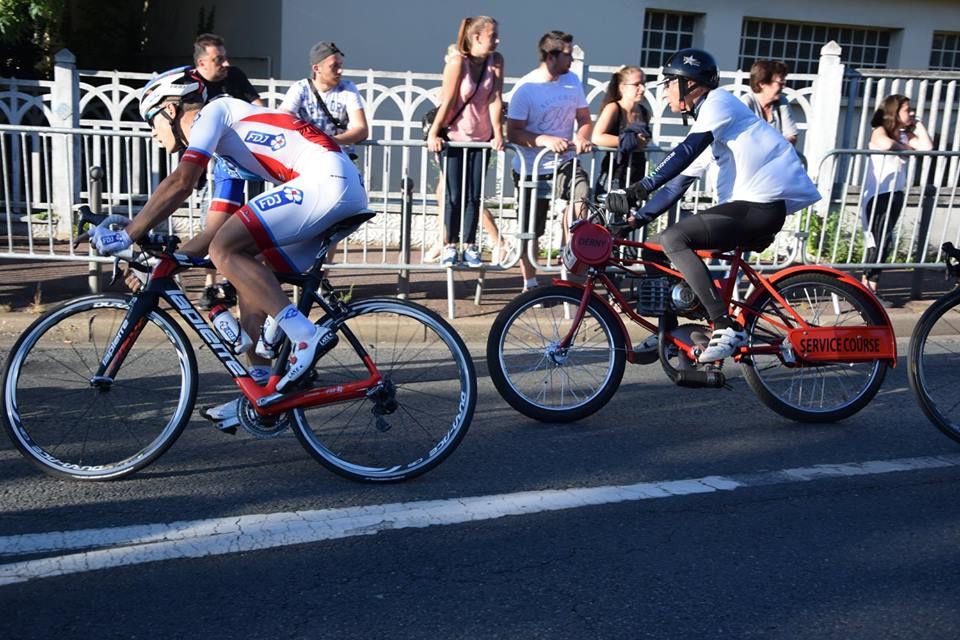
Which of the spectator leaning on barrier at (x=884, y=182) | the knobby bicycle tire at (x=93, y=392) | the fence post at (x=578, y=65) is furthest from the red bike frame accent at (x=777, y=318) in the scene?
the fence post at (x=578, y=65)

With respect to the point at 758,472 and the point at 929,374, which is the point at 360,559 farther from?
the point at 929,374

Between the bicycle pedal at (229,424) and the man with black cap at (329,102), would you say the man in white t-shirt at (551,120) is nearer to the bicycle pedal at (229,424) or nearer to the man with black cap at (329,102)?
the man with black cap at (329,102)

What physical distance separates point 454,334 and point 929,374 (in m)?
2.59

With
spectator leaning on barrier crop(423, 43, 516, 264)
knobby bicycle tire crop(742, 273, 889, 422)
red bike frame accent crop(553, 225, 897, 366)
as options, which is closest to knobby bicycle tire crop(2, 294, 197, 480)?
red bike frame accent crop(553, 225, 897, 366)

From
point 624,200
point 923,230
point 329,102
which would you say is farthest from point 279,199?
point 923,230

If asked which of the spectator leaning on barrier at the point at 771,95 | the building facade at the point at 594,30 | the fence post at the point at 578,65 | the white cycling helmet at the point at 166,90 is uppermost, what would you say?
the building facade at the point at 594,30

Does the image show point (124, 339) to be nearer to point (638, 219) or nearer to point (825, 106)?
point (638, 219)

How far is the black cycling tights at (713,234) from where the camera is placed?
569 cm

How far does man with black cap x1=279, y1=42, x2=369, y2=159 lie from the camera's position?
27.1 feet

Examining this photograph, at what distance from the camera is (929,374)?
5.57 metres

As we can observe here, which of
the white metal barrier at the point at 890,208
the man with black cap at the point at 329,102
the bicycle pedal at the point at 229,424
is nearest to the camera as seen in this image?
the bicycle pedal at the point at 229,424

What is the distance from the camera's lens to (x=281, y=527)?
14.0 feet

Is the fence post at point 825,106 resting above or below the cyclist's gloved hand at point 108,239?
above

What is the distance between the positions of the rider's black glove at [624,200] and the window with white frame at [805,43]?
34.9ft
